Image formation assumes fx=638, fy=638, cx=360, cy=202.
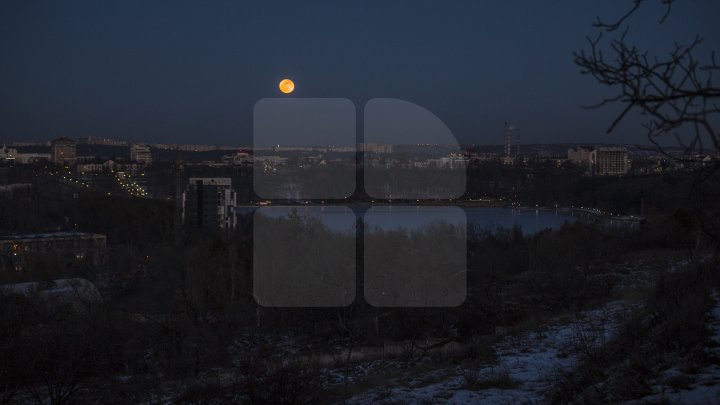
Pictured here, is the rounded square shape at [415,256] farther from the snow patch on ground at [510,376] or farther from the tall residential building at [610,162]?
the tall residential building at [610,162]

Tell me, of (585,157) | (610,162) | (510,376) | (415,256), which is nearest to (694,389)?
(510,376)

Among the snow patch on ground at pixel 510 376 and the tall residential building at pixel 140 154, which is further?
the tall residential building at pixel 140 154

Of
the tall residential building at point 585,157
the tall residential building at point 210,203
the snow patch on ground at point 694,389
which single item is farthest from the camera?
the tall residential building at point 585,157

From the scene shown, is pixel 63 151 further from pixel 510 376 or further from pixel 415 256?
pixel 510 376

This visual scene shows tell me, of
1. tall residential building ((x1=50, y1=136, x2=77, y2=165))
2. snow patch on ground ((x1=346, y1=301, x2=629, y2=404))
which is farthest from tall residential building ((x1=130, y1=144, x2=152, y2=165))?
snow patch on ground ((x1=346, y1=301, x2=629, y2=404))

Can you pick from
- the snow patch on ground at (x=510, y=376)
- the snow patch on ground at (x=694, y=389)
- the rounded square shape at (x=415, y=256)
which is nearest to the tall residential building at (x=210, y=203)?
the rounded square shape at (x=415, y=256)

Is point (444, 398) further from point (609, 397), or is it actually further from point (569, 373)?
point (609, 397)

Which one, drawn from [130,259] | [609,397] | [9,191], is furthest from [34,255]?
[609,397]

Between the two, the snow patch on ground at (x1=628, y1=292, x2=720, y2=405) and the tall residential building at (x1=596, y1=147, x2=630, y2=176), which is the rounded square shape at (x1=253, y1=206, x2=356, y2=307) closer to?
the snow patch on ground at (x1=628, y1=292, x2=720, y2=405)
